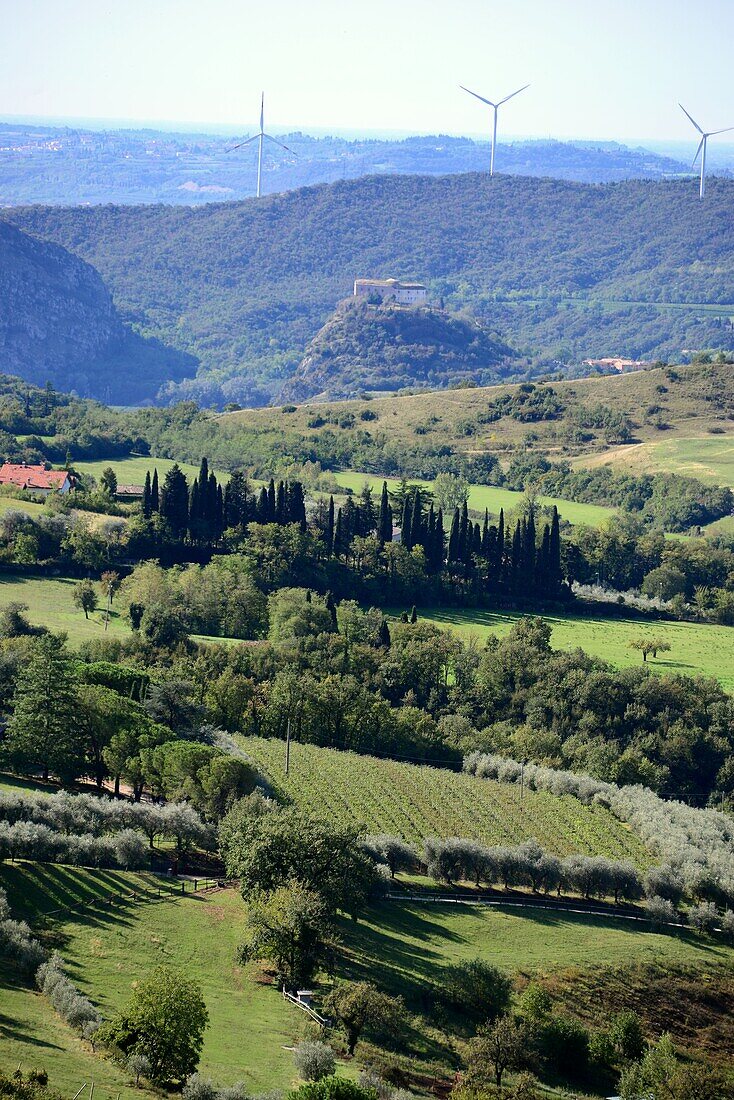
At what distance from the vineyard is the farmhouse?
59627 mm

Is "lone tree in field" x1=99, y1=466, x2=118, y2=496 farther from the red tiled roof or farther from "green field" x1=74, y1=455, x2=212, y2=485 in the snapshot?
"green field" x1=74, y1=455, x2=212, y2=485

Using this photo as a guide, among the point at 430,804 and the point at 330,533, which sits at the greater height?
the point at 330,533

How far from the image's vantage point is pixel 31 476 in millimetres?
139625

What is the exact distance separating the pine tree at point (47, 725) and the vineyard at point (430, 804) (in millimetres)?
8577

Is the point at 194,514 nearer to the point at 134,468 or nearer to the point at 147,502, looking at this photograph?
the point at 147,502

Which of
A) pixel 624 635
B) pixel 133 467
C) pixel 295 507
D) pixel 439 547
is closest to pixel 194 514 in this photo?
pixel 295 507

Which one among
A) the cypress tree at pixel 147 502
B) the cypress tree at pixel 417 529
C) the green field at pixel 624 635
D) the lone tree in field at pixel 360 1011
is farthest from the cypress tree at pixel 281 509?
the lone tree in field at pixel 360 1011

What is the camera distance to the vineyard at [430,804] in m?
70.2

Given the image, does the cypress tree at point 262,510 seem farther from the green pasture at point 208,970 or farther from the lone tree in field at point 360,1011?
the lone tree in field at point 360,1011

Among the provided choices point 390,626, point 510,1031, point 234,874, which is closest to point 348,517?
point 390,626

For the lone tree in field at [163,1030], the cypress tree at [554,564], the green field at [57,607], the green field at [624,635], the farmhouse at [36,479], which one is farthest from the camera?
the farmhouse at [36,479]

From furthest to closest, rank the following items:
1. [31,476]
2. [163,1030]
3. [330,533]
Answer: [31,476] < [330,533] < [163,1030]

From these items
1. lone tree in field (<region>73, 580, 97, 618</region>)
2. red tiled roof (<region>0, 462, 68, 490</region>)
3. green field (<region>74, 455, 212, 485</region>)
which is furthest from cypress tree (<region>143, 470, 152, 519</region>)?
green field (<region>74, 455, 212, 485</region>)

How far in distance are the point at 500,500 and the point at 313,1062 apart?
123514 millimetres
